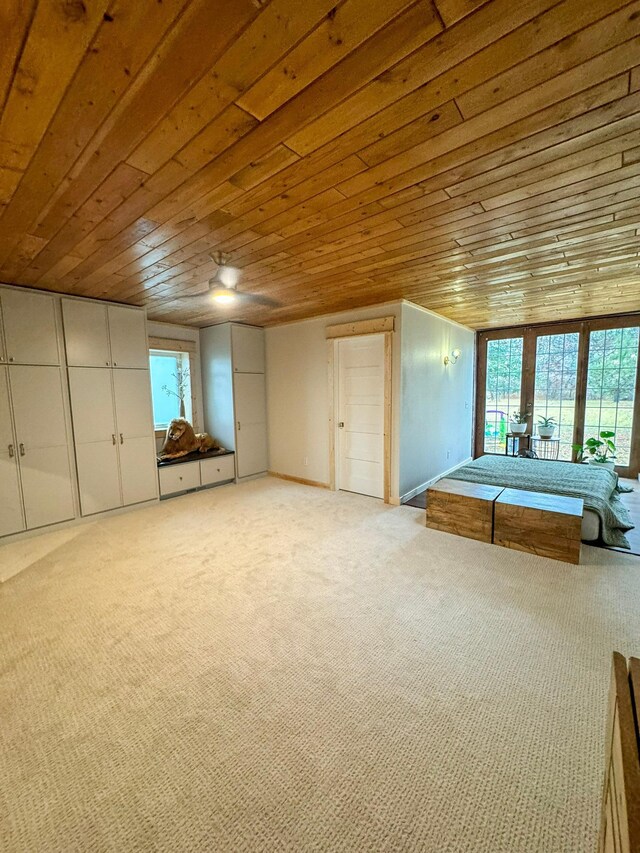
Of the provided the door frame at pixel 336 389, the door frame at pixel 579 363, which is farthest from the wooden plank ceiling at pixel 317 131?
the door frame at pixel 579 363

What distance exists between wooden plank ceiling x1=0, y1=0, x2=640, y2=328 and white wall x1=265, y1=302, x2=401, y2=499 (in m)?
2.25

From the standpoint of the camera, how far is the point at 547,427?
595 centimetres

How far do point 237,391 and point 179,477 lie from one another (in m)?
1.53

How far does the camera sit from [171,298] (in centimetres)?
396

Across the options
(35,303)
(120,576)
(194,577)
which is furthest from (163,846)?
(35,303)

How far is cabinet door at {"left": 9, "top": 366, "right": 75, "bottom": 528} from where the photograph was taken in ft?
11.7

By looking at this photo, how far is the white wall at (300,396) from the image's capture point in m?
5.09

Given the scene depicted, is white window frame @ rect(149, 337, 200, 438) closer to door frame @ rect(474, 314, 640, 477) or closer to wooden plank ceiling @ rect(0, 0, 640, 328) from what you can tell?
wooden plank ceiling @ rect(0, 0, 640, 328)

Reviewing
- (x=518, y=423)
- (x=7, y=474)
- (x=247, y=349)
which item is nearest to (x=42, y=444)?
(x=7, y=474)

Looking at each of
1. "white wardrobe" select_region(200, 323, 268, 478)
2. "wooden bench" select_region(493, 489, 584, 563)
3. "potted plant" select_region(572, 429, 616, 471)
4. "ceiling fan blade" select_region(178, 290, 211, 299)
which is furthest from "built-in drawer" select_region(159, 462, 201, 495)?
"potted plant" select_region(572, 429, 616, 471)

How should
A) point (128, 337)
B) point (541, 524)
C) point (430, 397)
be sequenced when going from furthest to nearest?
point (430, 397)
point (128, 337)
point (541, 524)

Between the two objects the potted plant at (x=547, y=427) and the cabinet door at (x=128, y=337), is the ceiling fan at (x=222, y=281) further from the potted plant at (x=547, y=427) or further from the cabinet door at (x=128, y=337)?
the potted plant at (x=547, y=427)

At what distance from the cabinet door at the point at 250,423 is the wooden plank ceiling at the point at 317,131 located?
275 cm

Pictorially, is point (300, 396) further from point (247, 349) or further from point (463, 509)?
point (463, 509)
